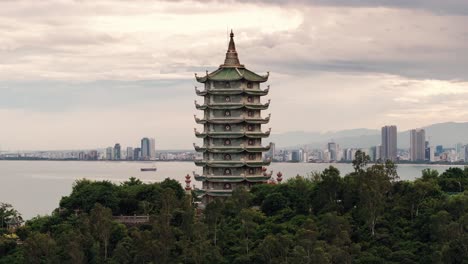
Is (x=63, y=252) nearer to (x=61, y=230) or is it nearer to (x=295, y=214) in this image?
(x=61, y=230)

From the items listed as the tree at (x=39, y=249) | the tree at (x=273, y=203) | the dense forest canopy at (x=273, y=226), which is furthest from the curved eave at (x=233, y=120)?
the tree at (x=39, y=249)

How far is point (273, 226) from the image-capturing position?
166ft

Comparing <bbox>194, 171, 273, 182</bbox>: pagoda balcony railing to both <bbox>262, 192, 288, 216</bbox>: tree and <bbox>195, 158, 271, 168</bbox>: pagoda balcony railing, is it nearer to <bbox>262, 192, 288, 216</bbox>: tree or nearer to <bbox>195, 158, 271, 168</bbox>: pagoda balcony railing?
<bbox>195, 158, 271, 168</bbox>: pagoda balcony railing

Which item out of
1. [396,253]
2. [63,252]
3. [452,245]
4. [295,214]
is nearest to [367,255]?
[396,253]

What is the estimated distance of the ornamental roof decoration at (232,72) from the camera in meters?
60.7

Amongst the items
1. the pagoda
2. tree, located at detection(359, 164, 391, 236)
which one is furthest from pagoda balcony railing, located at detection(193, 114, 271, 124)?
tree, located at detection(359, 164, 391, 236)

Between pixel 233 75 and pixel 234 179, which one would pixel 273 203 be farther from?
pixel 233 75

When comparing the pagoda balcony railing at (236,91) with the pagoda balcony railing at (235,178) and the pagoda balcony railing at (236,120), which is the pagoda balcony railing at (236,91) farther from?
the pagoda balcony railing at (235,178)

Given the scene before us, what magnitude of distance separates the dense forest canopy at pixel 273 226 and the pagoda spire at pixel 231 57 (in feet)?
32.9

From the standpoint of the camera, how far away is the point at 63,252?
48.5 meters

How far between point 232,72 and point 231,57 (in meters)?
1.37

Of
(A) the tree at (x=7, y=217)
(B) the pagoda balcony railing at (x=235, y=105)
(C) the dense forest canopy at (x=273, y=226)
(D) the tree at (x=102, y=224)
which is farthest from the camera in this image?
(B) the pagoda balcony railing at (x=235, y=105)

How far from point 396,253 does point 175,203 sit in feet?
46.3

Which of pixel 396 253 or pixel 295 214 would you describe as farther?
pixel 295 214
